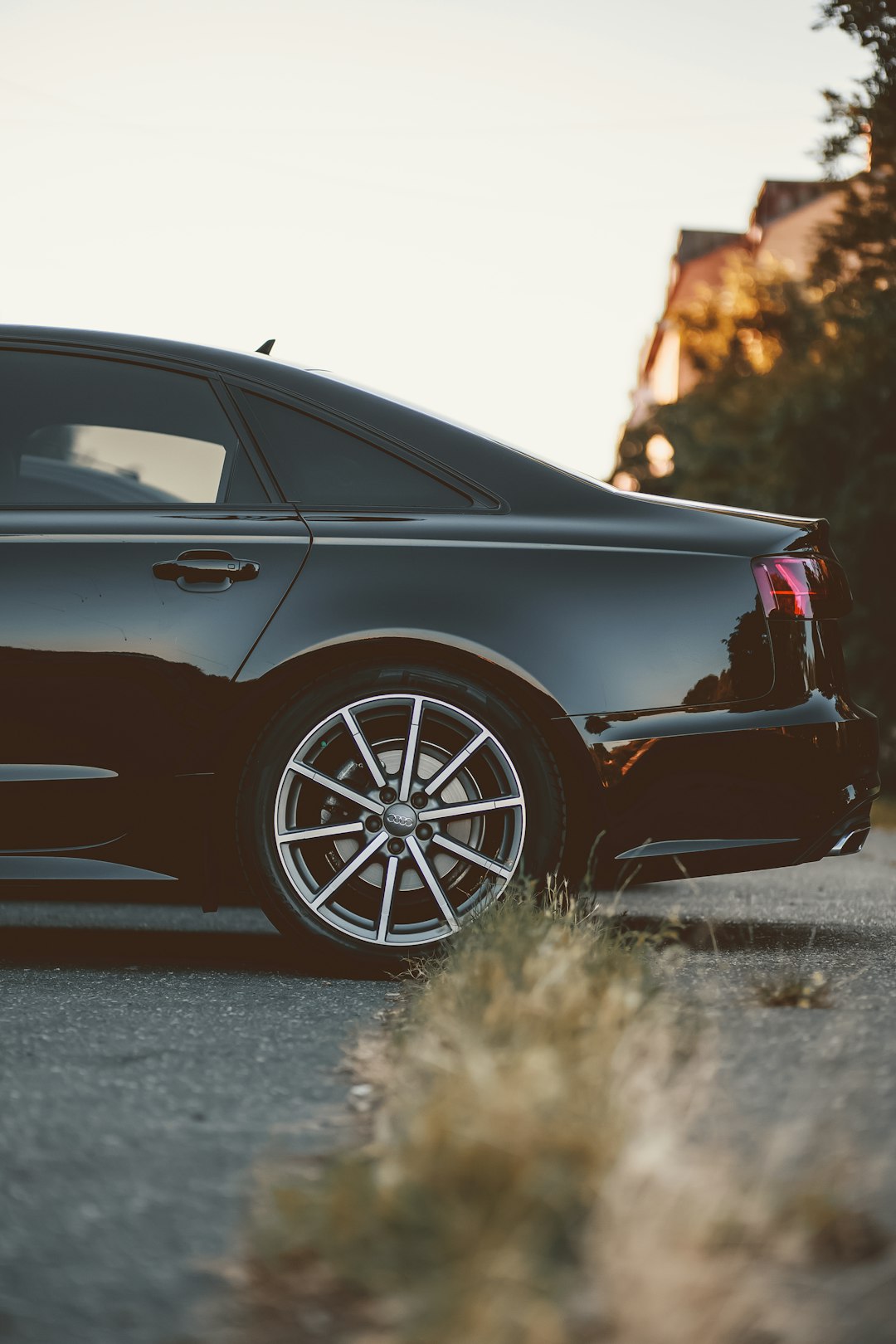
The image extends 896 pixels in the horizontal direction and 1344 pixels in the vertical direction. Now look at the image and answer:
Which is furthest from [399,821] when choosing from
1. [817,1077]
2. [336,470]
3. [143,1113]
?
[817,1077]

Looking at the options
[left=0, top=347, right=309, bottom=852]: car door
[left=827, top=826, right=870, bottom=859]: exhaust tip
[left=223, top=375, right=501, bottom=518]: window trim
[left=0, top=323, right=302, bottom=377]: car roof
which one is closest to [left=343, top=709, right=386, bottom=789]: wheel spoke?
[left=0, top=347, right=309, bottom=852]: car door

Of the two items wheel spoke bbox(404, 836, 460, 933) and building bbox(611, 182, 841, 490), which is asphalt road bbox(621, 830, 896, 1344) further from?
building bbox(611, 182, 841, 490)

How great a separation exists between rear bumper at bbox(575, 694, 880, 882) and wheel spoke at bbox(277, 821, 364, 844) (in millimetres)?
607

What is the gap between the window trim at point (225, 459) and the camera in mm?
4262

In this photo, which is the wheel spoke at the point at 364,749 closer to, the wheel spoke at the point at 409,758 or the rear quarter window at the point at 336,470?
the wheel spoke at the point at 409,758

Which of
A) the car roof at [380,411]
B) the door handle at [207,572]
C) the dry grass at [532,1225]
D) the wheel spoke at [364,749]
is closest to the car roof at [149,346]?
the car roof at [380,411]

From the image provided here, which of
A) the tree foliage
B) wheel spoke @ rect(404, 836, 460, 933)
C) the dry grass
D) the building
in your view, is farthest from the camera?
the building

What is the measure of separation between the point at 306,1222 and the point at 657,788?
2271 millimetres

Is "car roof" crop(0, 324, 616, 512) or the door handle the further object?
"car roof" crop(0, 324, 616, 512)

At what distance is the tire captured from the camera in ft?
13.3

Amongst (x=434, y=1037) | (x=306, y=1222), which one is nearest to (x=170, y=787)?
(x=434, y=1037)

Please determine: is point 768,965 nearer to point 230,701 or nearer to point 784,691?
point 784,691

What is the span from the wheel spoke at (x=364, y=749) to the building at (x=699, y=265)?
34944mm

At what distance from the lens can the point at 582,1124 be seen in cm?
205
